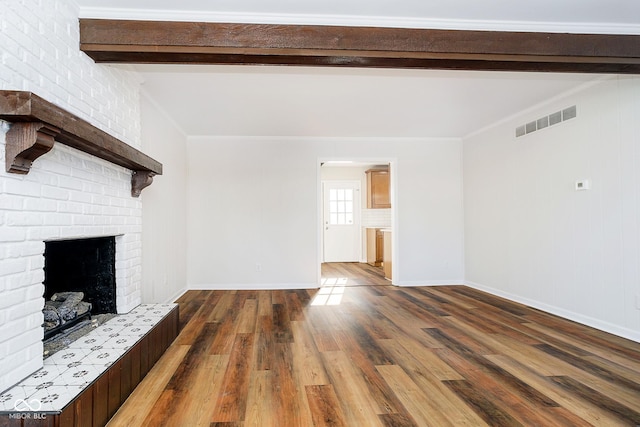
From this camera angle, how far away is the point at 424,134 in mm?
5117

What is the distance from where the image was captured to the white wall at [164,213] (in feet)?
11.0

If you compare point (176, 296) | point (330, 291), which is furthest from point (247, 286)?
point (330, 291)

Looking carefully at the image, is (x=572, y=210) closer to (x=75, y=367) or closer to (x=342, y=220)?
(x=75, y=367)

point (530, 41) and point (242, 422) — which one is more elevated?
point (530, 41)

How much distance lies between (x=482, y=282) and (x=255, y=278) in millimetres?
3460

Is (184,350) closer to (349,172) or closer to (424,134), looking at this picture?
(424,134)

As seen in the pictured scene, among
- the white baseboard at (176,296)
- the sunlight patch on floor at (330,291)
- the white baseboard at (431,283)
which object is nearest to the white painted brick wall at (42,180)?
the white baseboard at (176,296)

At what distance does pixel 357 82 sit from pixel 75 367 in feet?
9.71

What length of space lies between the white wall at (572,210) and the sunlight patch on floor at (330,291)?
2.18 m

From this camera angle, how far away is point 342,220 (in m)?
8.20

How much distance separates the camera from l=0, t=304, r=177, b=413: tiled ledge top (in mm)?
1359

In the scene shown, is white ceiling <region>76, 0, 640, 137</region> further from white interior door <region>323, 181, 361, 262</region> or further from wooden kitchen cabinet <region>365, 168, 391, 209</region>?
white interior door <region>323, 181, 361, 262</region>

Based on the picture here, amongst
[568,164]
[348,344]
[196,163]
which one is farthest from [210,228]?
[568,164]

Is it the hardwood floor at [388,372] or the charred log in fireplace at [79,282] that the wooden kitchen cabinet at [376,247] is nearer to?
the hardwood floor at [388,372]
